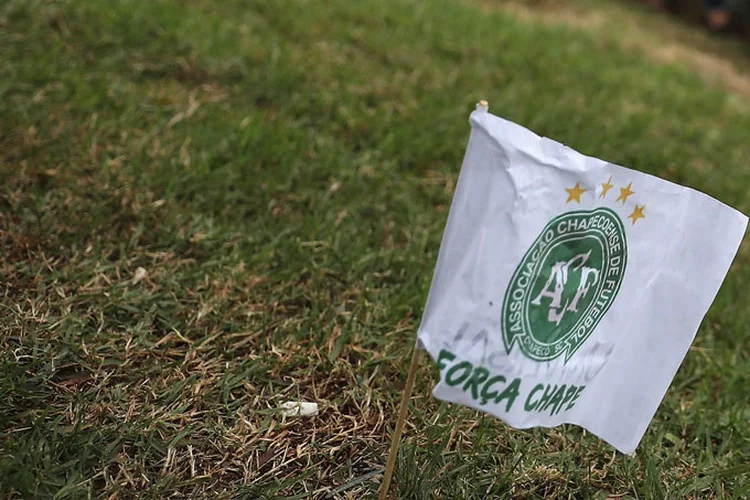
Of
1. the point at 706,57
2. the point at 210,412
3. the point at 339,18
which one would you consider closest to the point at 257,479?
the point at 210,412

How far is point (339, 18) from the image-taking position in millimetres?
4176

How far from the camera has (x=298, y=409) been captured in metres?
1.83

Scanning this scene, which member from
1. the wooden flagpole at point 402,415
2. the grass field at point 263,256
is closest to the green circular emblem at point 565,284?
the wooden flagpole at point 402,415

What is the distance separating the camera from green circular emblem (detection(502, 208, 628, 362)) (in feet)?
4.60

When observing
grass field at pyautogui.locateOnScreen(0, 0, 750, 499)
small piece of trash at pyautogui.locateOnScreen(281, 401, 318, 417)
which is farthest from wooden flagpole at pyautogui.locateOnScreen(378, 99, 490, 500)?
small piece of trash at pyautogui.locateOnScreen(281, 401, 318, 417)

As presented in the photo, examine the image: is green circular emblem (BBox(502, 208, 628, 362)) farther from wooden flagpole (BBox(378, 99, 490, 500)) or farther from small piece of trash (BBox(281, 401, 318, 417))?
small piece of trash (BBox(281, 401, 318, 417))

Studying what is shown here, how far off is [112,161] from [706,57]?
5.17 meters

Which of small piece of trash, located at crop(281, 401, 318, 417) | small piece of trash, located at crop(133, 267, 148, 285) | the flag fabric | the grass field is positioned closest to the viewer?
the flag fabric

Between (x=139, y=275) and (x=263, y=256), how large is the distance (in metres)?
0.36

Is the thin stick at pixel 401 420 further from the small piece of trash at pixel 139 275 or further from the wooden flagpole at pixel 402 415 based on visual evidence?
the small piece of trash at pixel 139 275

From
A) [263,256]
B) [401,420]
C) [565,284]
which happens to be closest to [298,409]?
[401,420]

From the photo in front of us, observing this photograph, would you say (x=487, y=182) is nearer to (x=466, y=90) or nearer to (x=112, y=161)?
(x=112, y=161)

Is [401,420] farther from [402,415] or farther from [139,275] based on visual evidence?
[139,275]

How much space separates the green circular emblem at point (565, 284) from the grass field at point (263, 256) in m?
0.44
